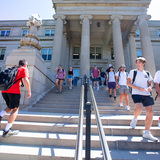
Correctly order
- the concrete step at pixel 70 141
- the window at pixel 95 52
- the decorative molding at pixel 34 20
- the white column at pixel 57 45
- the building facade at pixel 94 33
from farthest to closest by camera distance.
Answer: the window at pixel 95 52 < the building facade at pixel 94 33 < the white column at pixel 57 45 < the decorative molding at pixel 34 20 < the concrete step at pixel 70 141

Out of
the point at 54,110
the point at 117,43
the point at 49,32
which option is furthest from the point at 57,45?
the point at 49,32

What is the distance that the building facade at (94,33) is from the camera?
13.1 meters

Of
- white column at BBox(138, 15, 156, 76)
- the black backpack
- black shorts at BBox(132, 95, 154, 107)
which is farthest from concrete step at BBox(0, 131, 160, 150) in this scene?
white column at BBox(138, 15, 156, 76)

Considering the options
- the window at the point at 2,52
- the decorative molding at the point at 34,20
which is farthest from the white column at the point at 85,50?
the window at the point at 2,52

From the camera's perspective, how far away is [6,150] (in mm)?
2516

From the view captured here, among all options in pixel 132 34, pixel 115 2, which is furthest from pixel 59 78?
pixel 132 34

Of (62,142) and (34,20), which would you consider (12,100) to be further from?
(34,20)

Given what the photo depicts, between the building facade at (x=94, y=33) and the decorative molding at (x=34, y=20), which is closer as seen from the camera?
the decorative molding at (x=34, y=20)

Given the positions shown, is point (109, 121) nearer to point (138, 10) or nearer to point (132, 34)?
point (138, 10)

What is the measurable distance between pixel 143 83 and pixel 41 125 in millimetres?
3100

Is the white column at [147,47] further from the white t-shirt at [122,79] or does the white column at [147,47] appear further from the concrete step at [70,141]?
the concrete step at [70,141]

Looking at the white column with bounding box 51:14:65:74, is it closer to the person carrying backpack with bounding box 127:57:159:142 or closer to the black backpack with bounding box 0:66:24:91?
the black backpack with bounding box 0:66:24:91

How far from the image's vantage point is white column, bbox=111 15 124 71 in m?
12.6

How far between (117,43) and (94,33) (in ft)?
25.6
